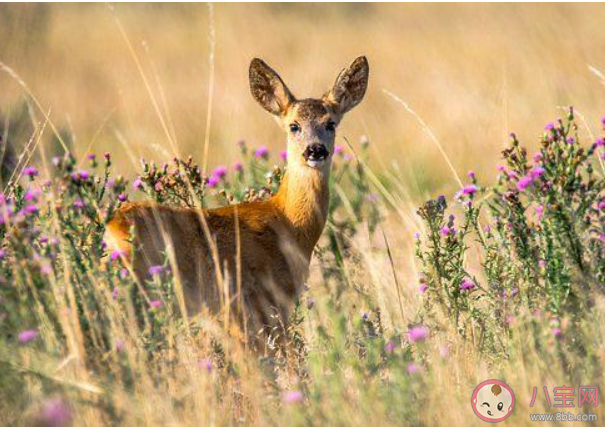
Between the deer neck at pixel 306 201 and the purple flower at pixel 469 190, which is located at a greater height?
the deer neck at pixel 306 201

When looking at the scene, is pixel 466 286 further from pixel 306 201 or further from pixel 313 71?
pixel 313 71

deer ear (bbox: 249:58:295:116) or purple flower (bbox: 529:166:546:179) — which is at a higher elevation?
deer ear (bbox: 249:58:295:116)

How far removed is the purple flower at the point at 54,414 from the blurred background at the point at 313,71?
5.47 m

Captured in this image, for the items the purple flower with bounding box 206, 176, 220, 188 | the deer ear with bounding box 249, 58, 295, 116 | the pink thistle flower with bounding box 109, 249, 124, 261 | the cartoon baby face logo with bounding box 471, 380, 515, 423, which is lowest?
the cartoon baby face logo with bounding box 471, 380, 515, 423

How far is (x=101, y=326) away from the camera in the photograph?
4.59 m

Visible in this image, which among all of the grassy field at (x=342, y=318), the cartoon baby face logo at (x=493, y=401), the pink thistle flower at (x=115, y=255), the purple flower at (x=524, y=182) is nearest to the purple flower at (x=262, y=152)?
the grassy field at (x=342, y=318)

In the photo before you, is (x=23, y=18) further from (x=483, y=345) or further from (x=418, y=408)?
(x=418, y=408)

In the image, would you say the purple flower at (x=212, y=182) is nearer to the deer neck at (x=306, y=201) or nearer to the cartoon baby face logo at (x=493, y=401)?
the deer neck at (x=306, y=201)

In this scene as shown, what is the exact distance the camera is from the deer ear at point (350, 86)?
7047 millimetres

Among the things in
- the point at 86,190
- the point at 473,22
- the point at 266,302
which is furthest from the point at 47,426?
the point at 473,22

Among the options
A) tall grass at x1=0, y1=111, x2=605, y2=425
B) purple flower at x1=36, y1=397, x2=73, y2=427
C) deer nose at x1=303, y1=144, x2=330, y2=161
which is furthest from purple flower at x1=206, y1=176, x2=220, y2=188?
purple flower at x1=36, y1=397, x2=73, y2=427

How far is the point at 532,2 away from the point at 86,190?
15050mm

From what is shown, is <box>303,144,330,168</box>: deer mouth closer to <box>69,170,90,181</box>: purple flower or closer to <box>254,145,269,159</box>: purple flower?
<box>254,145,269,159</box>: purple flower

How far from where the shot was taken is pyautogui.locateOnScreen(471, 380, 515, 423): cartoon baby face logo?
13.9 ft
